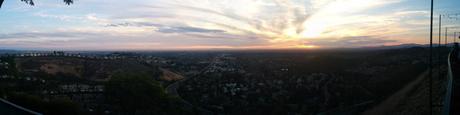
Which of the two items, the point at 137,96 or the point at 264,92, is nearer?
the point at 137,96

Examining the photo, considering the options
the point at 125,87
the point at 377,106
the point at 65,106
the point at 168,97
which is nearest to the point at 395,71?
the point at 377,106

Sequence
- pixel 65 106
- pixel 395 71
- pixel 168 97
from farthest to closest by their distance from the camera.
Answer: pixel 395 71
pixel 168 97
pixel 65 106

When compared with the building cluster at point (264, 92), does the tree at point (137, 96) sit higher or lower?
higher

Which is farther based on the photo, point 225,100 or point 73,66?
point 73,66

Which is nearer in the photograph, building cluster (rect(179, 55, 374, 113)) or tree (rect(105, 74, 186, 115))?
tree (rect(105, 74, 186, 115))

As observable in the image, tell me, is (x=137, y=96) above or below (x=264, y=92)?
above

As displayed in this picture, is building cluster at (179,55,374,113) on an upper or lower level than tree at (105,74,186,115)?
lower

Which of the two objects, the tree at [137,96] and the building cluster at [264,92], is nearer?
the tree at [137,96]

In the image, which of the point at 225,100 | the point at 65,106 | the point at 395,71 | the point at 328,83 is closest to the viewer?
the point at 65,106

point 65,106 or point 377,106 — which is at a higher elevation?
point 65,106

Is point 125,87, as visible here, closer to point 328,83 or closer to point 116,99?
point 116,99
